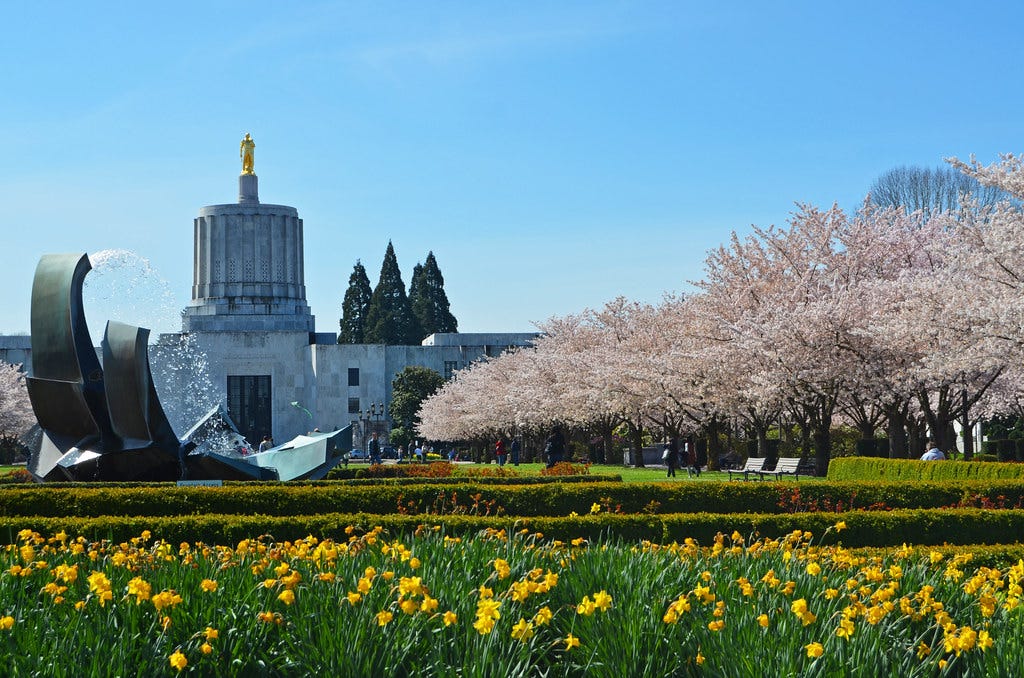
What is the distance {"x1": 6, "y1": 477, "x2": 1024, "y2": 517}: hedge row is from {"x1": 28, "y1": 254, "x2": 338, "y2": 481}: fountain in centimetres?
374

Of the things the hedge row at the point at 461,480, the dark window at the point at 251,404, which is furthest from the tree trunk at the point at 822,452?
the dark window at the point at 251,404

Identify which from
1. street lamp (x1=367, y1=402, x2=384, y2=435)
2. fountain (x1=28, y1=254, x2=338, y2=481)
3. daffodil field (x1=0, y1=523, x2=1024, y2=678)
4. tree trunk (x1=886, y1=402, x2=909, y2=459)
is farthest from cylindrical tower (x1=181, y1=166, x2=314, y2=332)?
daffodil field (x1=0, y1=523, x2=1024, y2=678)

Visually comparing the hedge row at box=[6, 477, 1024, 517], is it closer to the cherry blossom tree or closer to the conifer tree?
the cherry blossom tree

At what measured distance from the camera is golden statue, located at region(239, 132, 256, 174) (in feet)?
281

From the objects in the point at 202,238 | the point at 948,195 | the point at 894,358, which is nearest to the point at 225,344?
the point at 202,238

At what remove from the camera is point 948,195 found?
65.2m

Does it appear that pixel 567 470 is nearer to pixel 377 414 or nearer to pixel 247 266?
pixel 377 414

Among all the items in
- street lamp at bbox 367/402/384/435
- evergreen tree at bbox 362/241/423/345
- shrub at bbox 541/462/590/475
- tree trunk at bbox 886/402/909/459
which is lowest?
shrub at bbox 541/462/590/475

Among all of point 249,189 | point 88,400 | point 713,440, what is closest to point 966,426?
point 713,440

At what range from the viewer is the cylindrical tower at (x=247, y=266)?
87.6m

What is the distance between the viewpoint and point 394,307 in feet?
300

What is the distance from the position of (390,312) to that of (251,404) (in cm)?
1283

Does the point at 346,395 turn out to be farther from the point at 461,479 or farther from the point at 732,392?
the point at 461,479

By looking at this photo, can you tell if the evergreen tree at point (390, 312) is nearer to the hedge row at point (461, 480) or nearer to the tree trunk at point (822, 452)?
the tree trunk at point (822, 452)
